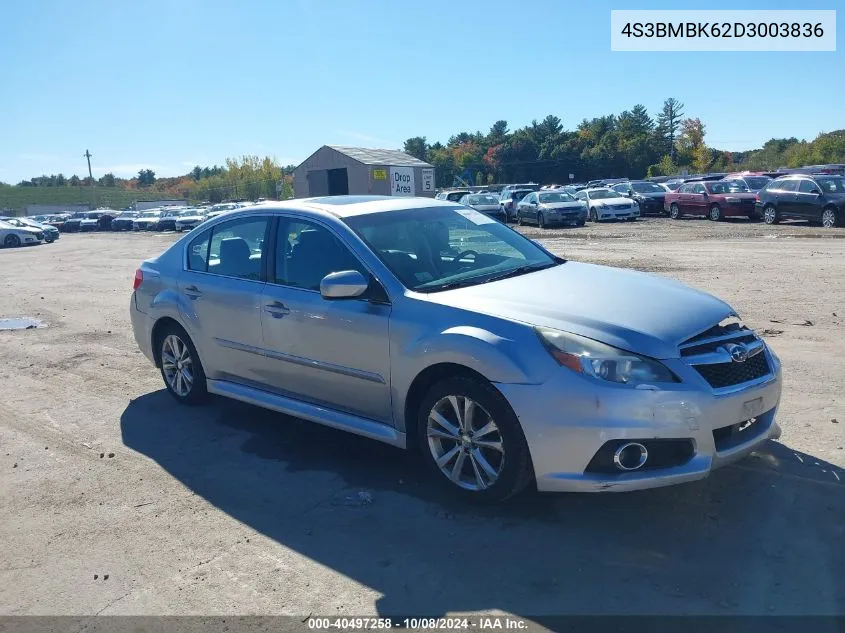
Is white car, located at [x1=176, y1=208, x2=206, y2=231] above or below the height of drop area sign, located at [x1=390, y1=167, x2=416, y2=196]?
below

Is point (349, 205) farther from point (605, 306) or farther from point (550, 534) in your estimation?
point (550, 534)

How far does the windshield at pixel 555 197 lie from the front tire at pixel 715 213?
5129 mm

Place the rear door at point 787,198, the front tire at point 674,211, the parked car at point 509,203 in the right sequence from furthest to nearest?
the parked car at point 509,203 → the front tire at point 674,211 → the rear door at point 787,198

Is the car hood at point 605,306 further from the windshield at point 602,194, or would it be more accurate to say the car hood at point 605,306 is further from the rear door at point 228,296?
the windshield at point 602,194

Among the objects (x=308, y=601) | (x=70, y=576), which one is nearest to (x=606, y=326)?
(x=308, y=601)

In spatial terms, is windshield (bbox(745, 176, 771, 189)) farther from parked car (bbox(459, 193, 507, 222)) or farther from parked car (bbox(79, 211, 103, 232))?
parked car (bbox(79, 211, 103, 232))

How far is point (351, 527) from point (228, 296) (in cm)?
226

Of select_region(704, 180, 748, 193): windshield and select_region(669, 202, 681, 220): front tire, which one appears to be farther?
select_region(669, 202, 681, 220): front tire

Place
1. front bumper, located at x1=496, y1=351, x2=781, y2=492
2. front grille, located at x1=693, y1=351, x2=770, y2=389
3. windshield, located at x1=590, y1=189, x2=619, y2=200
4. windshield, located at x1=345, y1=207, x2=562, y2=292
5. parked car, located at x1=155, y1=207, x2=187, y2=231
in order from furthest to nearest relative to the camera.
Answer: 1. parked car, located at x1=155, y1=207, x2=187, y2=231
2. windshield, located at x1=590, y1=189, x2=619, y2=200
3. windshield, located at x1=345, y1=207, x2=562, y2=292
4. front grille, located at x1=693, y1=351, x2=770, y2=389
5. front bumper, located at x1=496, y1=351, x2=781, y2=492

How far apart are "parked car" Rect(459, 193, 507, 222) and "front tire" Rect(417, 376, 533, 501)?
84.5 feet

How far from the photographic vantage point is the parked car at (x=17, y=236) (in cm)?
3525

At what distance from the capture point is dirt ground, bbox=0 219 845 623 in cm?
335

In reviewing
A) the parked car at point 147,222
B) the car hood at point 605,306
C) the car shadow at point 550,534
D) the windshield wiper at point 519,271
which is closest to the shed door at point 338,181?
the parked car at point 147,222

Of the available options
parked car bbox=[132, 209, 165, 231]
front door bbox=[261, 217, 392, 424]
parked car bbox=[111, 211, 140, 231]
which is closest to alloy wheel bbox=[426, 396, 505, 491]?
front door bbox=[261, 217, 392, 424]
